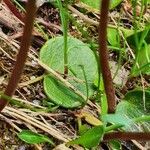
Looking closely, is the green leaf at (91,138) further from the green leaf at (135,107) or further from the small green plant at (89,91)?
the green leaf at (135,107)

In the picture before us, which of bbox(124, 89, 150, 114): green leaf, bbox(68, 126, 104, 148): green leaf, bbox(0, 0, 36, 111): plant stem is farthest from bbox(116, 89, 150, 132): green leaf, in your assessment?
bbox(0, 0, 36, 111): plant stem

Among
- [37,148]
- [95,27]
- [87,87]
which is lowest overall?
[37,148]

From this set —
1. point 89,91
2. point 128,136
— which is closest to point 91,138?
point 128,136

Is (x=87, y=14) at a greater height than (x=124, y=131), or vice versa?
(x=87, y=14)

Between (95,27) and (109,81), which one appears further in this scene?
(95,27)

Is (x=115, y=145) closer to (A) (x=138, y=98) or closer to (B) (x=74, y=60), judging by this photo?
(A) (x=138, y=98)

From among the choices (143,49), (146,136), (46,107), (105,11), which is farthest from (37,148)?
(143,49)

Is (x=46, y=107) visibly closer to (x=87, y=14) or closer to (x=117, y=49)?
(x=117, y=49)


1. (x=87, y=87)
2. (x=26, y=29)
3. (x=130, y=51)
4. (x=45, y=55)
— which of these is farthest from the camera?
(x=130, y=51)
